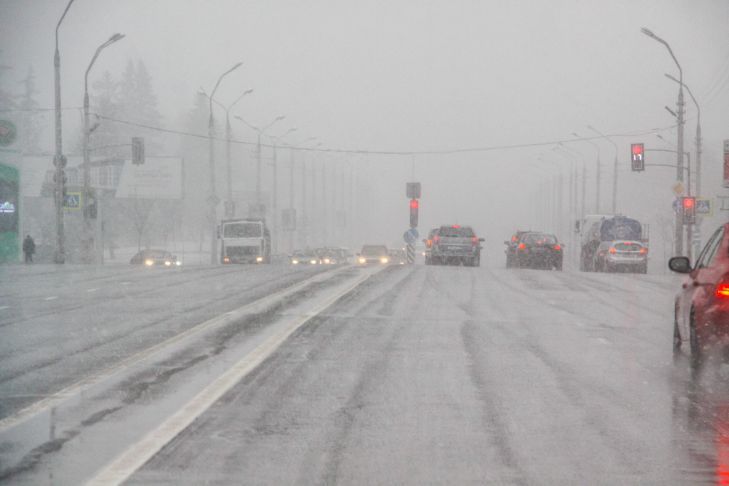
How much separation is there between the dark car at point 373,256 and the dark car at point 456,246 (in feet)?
43.6

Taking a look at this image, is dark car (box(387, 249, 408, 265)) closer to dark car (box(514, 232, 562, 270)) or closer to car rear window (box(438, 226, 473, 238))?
car rear window (box(438, 226, 473, 238))

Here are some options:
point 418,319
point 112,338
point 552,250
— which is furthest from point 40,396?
point 552,250

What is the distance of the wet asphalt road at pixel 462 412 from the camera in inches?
261

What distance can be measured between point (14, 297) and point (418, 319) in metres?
9.71

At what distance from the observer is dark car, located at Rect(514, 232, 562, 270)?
153ft

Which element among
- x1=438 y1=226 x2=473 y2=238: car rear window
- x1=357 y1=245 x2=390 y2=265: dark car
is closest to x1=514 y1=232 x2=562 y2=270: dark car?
x1=438 y1=226 x2=473 y2=238: car rear window

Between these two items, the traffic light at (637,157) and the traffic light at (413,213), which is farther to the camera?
the traffic light at (413,213)

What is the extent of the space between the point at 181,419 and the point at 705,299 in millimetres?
5651

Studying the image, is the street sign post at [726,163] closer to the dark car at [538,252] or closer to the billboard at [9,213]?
the dark car at [538,252]

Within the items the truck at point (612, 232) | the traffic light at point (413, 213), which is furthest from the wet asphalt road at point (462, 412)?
the traffic light at point (413, 213)

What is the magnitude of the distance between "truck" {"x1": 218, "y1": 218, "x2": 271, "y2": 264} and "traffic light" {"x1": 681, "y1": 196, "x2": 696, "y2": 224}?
19.6 metres

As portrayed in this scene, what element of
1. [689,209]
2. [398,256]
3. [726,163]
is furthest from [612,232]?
[398,256]

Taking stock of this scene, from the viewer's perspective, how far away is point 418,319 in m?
17.1

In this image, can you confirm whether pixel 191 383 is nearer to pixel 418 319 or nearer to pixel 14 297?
pixel 418 319
